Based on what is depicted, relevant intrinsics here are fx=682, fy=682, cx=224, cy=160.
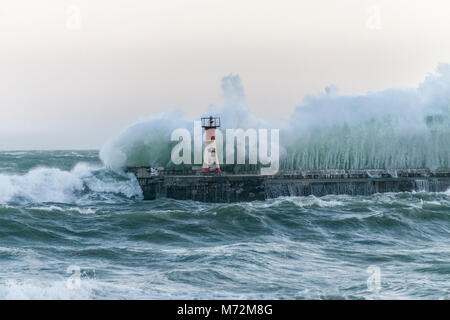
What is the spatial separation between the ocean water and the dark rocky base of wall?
1020mm

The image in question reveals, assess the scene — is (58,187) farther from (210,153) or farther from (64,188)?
(210,153)

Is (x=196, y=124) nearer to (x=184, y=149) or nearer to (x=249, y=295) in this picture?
(x=184, y=149)

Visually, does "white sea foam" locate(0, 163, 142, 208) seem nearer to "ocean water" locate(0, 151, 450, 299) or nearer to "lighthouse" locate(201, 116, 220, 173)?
"ocean water" locate(0, 151, 450, 299)

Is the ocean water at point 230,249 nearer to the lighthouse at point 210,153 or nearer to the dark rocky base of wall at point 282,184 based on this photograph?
the dark rocky base of wall at point 282,184

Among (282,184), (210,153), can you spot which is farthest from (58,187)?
(282,184)

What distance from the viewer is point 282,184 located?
29406mm

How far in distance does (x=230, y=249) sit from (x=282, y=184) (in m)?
12.8

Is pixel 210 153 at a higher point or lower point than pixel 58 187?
higher

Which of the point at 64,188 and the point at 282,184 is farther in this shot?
the point at 64,188

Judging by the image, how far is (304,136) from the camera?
37594mm

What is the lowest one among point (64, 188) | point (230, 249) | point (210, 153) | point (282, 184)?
point (230, 249)

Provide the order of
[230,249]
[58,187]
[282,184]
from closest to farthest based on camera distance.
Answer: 1. [230,249]
2. [282,184]
3. [58,187]

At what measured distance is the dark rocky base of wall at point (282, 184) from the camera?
27922 millimetres
